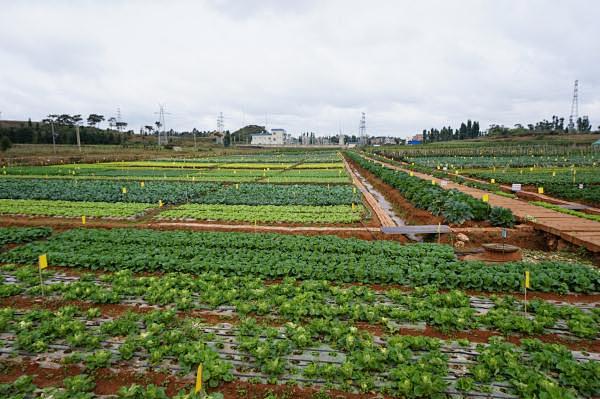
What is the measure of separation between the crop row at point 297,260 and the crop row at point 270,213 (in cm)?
346

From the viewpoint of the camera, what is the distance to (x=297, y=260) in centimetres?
908

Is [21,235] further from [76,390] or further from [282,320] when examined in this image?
[282,320]

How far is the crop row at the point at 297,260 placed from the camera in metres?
7.76

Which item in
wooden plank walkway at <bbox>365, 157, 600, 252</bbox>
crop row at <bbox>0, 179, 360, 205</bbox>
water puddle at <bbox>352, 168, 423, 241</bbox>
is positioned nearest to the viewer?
wooden plank walkway at <bbox>365, 157, 600, 252</bbox>

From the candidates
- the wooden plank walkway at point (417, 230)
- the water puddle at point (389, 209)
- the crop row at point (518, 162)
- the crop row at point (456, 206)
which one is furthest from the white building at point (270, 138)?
the wooden plank walkway at point (417, 230)

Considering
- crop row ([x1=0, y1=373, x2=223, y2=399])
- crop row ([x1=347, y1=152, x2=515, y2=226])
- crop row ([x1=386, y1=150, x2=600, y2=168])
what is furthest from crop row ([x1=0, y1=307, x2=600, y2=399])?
crop row ([x1=386, y1=150, x2=600, y2=168])

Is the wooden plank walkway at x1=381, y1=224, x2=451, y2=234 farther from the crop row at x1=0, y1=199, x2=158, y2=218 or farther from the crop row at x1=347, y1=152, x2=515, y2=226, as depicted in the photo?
the crop row at x1=0, y1=199, x2=158, y2=218

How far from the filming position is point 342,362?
5.13 metres

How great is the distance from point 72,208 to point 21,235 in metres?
6.02

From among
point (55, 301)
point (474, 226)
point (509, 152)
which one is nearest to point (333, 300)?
point (55, 301)

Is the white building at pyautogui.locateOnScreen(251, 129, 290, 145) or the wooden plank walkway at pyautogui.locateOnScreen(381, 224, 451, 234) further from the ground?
the white building at pyautogui.locateOnScreen(251, 129, 290, 145)

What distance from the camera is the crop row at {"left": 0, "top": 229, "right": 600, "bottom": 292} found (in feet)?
25.5

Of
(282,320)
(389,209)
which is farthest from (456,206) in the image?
(282,320)

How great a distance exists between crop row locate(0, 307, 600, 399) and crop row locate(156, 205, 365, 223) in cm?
877
